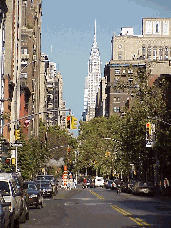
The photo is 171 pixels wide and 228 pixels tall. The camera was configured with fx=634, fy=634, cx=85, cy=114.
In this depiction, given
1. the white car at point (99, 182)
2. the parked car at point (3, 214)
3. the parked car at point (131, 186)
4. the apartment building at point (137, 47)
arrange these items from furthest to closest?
the apartment building at point (137, 47)
the white car at point (99, 182)
the parked car at point (131, 186)
the parked car at point (3, 214)

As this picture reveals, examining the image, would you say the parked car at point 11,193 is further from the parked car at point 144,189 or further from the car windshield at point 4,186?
the parked car at point 144,189

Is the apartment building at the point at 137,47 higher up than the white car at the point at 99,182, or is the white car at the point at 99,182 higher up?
the apartment building at the point at 137,47

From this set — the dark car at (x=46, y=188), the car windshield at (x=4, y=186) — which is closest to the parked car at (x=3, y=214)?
the car windshield at (x=4, y=186)

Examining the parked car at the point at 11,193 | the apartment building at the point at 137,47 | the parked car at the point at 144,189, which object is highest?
the apartment building at the point at 137,47

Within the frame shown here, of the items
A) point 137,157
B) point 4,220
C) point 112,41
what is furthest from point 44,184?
point 112,41

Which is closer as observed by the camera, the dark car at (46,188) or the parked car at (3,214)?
the parked car at (3,214)

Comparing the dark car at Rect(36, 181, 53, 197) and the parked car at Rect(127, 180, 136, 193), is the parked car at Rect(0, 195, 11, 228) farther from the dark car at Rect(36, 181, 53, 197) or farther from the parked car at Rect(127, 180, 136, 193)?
the parked car at Rect(127, 180, 136, 193)

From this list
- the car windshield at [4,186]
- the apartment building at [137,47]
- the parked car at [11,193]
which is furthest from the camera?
the apartment building at [137,47]

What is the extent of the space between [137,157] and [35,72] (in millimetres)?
60050

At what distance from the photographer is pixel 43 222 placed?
26.6 metres

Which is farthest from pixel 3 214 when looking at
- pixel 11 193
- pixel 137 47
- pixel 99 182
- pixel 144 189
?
pixel 137 47

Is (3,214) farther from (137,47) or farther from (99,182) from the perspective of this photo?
(137,47)

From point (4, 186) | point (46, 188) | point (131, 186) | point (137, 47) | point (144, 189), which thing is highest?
point (137, 47)

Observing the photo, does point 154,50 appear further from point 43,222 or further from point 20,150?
point 43,222
